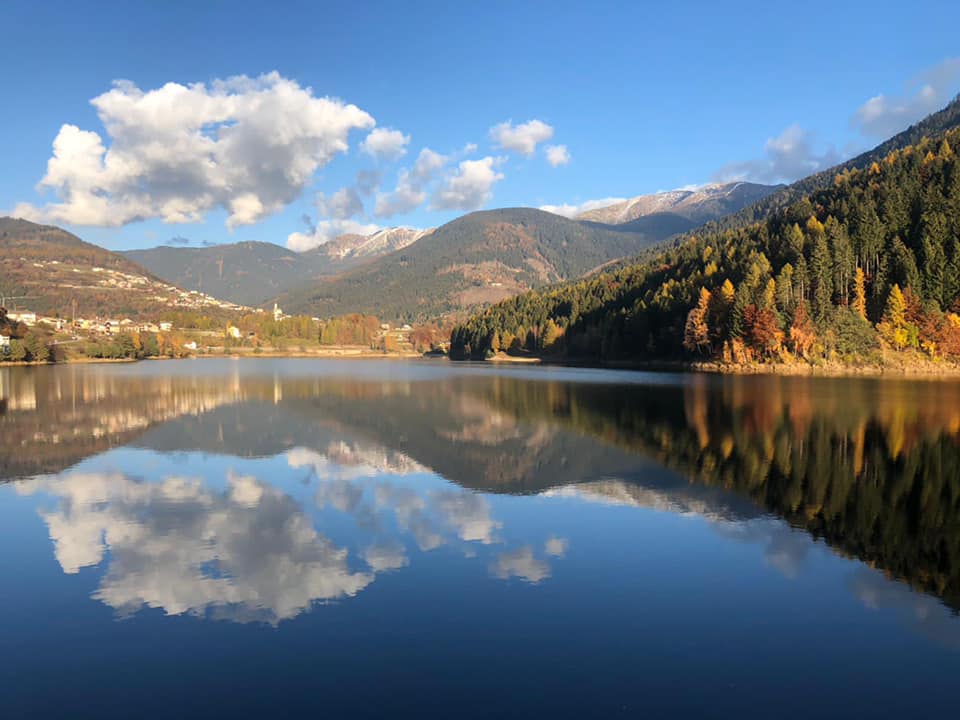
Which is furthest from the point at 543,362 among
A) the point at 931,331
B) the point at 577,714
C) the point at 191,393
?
the point at 577,714

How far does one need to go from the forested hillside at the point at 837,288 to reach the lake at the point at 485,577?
2379 inches

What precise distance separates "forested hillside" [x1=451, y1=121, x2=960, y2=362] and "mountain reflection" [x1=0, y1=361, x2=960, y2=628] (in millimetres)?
40851

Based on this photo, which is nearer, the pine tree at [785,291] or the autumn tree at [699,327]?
the pine tree at [785,291]

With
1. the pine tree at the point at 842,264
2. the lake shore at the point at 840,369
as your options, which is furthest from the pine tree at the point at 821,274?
the lake shore at the point at 840,369

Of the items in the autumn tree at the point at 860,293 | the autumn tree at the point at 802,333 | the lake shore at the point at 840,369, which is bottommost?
the lake shore at the point at 840,369

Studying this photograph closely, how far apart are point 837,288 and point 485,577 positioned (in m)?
95.1

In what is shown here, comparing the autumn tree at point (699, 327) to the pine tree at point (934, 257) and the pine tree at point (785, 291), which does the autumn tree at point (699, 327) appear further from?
the pine tree at point (934, 257)

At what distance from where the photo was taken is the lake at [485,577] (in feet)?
31.4

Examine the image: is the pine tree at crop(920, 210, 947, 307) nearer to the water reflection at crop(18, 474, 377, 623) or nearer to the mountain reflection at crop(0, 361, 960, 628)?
the mountain reflection at crop(0, 361, 960, 628)

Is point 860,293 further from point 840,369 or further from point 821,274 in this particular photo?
point 840,369

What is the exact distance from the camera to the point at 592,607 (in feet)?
41.2

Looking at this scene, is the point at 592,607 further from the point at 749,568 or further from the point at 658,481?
the point at 658,481

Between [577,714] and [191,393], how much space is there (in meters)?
59.4

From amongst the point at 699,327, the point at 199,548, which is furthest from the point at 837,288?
the point at 199,548
